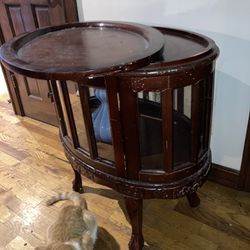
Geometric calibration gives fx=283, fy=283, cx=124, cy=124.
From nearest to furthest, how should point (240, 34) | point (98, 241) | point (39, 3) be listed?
1. point (240, 34)
2. point (98, 241)
3. point (39, 3)

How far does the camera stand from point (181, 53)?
2.94 feet

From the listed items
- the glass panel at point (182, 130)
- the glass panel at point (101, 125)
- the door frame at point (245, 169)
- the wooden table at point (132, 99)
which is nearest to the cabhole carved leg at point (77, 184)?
the wooden table at point (132, 99)

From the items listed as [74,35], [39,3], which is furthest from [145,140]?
[39,3]

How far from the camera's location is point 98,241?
1210 mm

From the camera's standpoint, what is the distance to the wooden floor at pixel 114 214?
1.19m

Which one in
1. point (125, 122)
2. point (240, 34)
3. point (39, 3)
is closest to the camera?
point (125, 122)

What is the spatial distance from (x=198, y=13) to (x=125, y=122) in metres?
0.60

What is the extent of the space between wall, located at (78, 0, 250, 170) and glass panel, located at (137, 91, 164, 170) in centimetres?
44

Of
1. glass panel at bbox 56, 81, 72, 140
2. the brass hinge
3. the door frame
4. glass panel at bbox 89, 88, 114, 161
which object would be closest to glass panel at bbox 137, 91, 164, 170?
glass panel at bbox 89, 88, 114, 161

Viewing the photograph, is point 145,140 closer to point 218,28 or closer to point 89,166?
point 89,166

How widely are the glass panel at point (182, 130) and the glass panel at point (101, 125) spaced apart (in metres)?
0.22

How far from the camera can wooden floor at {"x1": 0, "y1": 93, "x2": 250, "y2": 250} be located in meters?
1.19

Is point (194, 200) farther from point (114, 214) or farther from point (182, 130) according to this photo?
point (182, 130)

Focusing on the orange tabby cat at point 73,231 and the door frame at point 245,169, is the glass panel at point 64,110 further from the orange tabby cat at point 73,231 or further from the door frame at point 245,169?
the door frame at point 245,169
